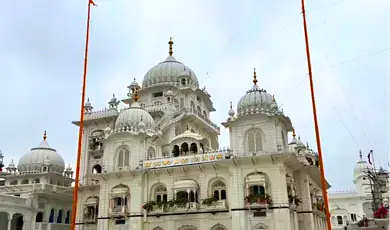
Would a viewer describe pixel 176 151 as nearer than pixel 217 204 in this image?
No

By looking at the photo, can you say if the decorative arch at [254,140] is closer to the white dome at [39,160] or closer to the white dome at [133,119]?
the white dome at [133,119]

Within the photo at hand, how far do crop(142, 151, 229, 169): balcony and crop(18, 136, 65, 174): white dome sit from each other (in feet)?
69.7

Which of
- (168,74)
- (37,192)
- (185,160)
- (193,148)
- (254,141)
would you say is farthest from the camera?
(168,74)

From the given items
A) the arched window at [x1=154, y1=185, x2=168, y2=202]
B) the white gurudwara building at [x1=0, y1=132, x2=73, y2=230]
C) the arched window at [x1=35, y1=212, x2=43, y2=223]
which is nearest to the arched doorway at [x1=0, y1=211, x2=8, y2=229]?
the white gurudwara building at [x1=0, y1=132, x2=73, y2=230]

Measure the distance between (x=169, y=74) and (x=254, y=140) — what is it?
19257mm

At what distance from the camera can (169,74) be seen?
163 feet

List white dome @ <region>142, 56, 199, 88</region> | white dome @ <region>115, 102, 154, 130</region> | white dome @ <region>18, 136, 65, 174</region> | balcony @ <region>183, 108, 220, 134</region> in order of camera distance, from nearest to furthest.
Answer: white dome @ <region>115, 102, 154, 130</region> < balcony @ <region>183, 108, 220, 134</region> < white dome @ <region>142, 56, 199, 88</region> < white dome @ <region>18, 136, 65, 174</region>

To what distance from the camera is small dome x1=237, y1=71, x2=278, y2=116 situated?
33719 millimetres

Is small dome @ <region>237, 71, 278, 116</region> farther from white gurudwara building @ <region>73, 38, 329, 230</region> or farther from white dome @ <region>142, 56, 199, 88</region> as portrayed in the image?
white dome @ <region>142, 56, 199, 88</region>

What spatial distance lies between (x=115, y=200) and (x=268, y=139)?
48.4ft

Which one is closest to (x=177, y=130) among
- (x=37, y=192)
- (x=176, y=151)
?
(x=176, y=151)

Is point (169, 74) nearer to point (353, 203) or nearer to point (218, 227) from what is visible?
point (218, 227)

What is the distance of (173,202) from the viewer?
3388 cm

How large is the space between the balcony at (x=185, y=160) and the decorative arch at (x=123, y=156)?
2.03m
